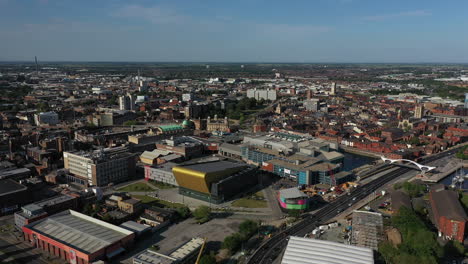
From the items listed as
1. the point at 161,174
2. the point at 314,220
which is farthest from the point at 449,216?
the point at 161,174

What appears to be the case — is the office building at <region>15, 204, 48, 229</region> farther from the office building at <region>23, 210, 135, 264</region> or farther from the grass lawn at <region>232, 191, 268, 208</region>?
the grass lawn at <region>232, 191, 268, 208</region>

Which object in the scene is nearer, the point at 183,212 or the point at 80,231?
the point at 80,231

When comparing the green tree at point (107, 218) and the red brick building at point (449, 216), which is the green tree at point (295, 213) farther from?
the green tree at point (107, 218)

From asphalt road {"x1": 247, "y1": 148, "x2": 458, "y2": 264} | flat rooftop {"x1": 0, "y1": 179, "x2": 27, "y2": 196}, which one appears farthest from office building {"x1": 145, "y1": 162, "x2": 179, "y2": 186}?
→ asphalt road {"x1": 247, "y1": 148, "x2": 458, "y2": 264}

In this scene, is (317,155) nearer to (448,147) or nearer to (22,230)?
(448,147)

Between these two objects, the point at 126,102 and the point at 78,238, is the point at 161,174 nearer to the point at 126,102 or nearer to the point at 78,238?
the point at 78,238

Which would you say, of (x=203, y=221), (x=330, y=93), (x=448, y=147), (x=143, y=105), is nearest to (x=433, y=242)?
(x=203, y=221)

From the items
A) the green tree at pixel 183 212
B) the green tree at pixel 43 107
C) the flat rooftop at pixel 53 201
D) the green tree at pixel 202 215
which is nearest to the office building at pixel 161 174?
the green tree at pixel 183 212
